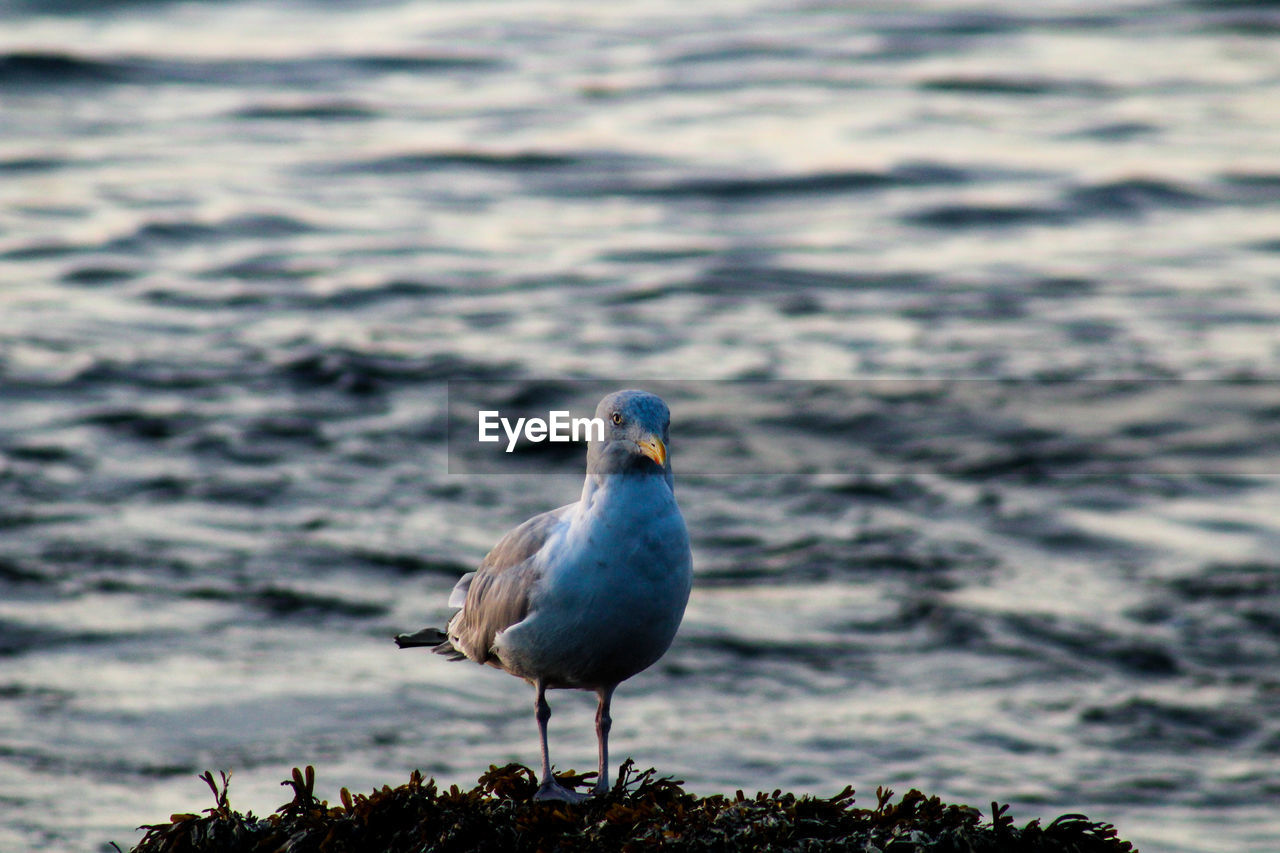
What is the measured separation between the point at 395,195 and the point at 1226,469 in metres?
16.0

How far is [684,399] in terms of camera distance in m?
21.7

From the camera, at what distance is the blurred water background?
48.2ft

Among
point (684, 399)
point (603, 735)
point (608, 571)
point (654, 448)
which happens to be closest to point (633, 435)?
point (654, 448)

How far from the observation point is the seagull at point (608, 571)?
602 centimetres

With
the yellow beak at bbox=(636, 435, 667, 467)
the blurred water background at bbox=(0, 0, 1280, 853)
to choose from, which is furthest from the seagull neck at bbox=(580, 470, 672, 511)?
the blurred water background at bbox=(0, 0, 1280, 853)

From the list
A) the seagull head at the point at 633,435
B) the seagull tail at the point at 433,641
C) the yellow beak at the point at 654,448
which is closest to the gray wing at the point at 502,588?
the seagull tail at the point at 433,641

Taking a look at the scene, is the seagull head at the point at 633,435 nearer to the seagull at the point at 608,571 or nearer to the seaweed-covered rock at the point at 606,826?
the seagull at the point at 608,571

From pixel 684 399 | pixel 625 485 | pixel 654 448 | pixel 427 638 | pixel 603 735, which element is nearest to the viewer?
pixel 654 448

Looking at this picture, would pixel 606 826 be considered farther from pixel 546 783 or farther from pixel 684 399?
pixel 684 399

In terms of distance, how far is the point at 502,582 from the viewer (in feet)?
21.7

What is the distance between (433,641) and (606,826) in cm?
140

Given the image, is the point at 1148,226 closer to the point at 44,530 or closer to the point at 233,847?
the point at 44,530

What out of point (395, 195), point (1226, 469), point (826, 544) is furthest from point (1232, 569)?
point (395, 195)

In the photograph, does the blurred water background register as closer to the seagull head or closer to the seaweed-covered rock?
the seaweed-covered rock
